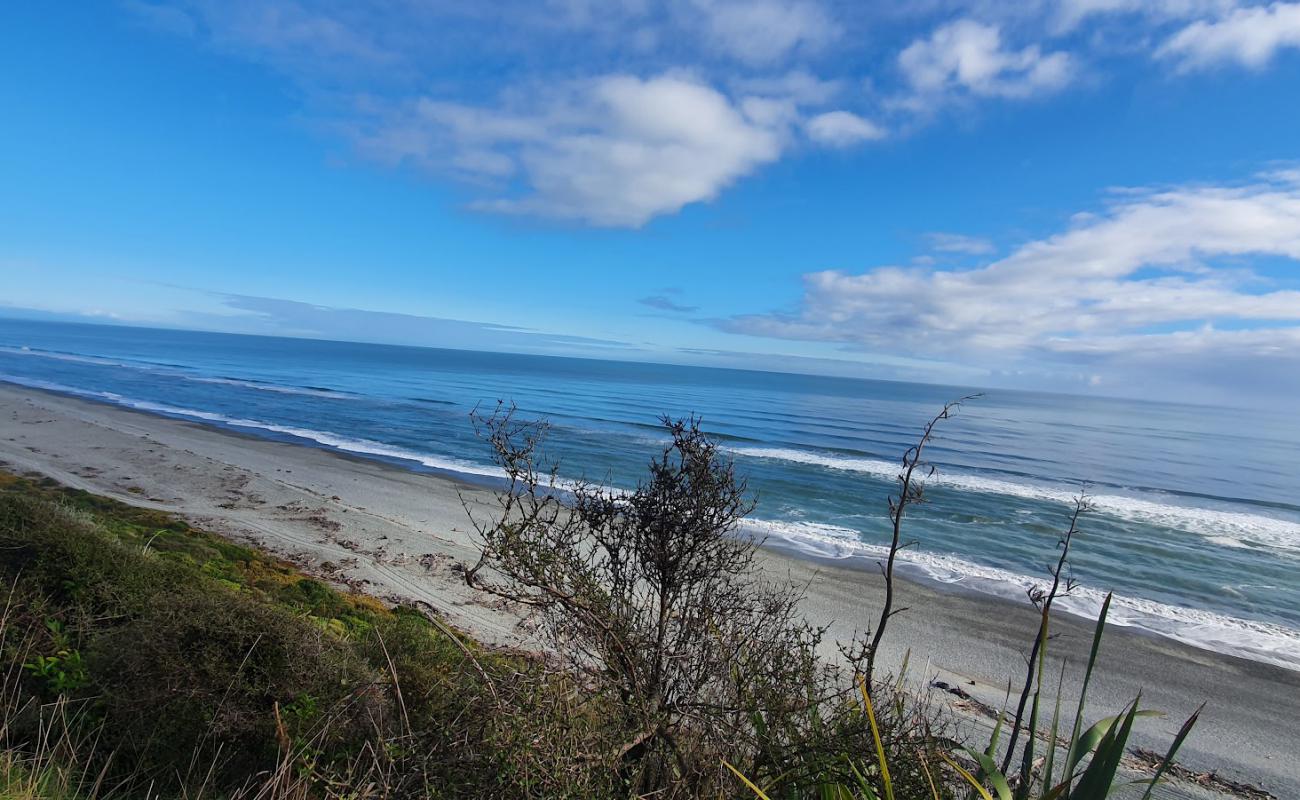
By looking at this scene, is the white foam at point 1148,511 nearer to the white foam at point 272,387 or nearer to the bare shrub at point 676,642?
the bare shrub at point 676,642

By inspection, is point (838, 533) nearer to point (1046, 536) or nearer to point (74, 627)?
Result: point (1046, 536)

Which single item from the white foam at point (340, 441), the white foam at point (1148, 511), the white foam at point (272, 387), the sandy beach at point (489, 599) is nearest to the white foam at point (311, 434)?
the white foam at point (340, 441)

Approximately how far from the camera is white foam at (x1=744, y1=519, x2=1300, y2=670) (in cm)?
1240

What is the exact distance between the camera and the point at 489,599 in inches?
425

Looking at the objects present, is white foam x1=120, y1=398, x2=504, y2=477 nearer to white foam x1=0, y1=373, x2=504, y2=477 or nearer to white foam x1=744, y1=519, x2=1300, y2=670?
white foam x1=0, y1=373, x2=504, y2=477

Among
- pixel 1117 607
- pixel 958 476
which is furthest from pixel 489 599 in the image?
pixel 958 476

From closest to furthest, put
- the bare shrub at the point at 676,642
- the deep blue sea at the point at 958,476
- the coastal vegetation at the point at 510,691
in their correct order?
the coastal vegetation at the point at 510,691 < the bare shrub at the point at 676,642 < the deep blue sea at the point at 958,476

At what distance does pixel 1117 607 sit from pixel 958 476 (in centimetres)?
1586

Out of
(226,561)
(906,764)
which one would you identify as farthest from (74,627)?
(906,764)

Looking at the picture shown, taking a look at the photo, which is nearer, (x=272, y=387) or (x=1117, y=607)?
(x=1117, y=607)

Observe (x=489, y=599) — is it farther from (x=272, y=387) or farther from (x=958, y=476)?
(x=272, y=387)

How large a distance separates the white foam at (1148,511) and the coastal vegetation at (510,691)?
60.9 ft

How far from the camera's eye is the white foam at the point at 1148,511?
2166cm

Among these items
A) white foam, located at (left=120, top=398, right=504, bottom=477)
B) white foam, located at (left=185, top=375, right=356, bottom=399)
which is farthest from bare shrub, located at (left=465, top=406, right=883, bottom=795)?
white foam, located at (left=185, top=375, right=356, bottom=399)
